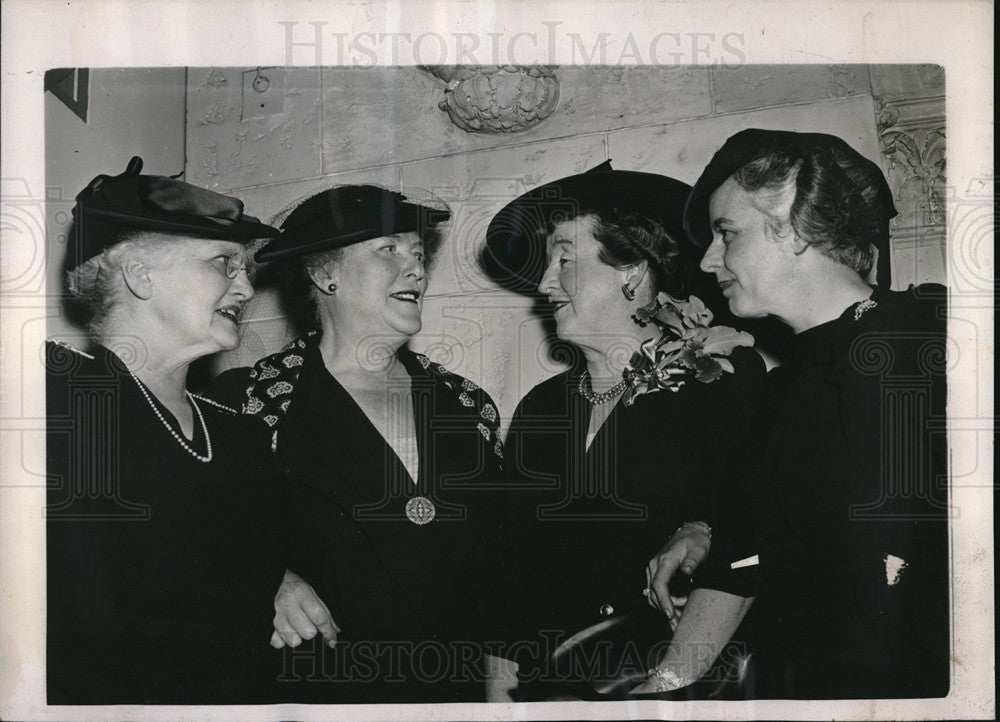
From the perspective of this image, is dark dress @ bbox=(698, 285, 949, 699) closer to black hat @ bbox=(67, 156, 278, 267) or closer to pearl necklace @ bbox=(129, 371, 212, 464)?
pearl necklace @ bbox=(129, 371, 212, 464)

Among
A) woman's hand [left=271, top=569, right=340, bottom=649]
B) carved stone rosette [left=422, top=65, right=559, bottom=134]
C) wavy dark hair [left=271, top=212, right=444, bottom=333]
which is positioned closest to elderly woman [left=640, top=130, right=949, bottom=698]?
carved stone rosette [left=422, top=65, right=559, bottom=134]

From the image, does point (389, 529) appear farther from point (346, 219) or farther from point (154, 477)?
point (346, 219)

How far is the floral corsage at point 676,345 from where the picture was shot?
2.01 m

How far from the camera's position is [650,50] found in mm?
2035

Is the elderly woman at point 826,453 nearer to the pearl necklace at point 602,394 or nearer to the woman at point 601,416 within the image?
the woman at point 601,416

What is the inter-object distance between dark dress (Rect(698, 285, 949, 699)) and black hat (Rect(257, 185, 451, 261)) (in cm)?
89

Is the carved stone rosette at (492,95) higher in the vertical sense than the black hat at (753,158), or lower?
higher

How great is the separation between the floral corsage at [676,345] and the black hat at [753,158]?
0.16 m

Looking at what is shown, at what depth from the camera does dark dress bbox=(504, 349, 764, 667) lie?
2.00 metres

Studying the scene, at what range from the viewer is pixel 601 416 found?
6.62 ft

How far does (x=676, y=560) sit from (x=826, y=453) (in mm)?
414

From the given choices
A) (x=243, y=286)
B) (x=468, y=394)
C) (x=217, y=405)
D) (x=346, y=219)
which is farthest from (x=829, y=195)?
(x=217, y=405)

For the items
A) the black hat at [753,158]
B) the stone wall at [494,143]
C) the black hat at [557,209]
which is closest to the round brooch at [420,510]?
the stone wall at [494,143]

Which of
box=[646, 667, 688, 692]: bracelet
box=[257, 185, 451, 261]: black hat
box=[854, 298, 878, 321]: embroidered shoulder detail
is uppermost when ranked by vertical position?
box=[257, 185, 451, 261]: black hat
